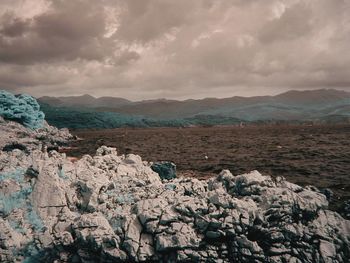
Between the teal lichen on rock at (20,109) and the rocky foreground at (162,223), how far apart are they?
7203cm

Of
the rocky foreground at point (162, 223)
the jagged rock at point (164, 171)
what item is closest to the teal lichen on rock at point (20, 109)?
the jagged rock at point (164, 171)

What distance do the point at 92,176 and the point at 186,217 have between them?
25.3 ft

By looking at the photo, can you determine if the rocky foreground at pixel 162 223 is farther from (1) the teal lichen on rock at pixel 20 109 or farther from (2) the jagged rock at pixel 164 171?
(1) the teal lichen on rock at pixel 20 109

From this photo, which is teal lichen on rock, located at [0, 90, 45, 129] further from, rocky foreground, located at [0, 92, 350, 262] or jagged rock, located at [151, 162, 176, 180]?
rocky foreground, located at [0, 92, 350, 262]

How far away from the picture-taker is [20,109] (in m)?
88.2

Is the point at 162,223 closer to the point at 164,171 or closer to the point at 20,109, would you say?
the point at 164,171

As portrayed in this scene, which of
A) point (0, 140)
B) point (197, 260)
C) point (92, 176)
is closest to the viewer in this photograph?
point (197, 260)

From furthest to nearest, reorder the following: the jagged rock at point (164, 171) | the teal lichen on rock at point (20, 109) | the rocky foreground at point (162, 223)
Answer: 1. the teal lichen on rock at point (20, 109)
2. the jagged rock at point (164, 171)
3. the rocky foreground at point (162, 223)

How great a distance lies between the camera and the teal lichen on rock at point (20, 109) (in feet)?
280

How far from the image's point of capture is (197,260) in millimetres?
14961

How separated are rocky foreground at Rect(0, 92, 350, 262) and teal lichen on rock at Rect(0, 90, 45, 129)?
236ft

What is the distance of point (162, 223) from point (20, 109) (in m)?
82.2

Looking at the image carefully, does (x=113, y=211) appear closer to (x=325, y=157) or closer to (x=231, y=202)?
(x=231, y=202)

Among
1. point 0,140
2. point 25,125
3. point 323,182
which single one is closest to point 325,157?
point 323,182
